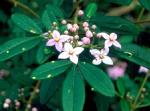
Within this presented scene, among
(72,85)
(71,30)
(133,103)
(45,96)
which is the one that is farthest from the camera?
(133,103)

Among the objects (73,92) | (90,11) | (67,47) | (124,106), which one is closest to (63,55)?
(67,47)

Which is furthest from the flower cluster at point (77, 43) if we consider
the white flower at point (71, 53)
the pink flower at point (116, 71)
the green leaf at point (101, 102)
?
the pink flower at point (116, 71)

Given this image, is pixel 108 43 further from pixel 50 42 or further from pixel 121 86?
pixel 121 86

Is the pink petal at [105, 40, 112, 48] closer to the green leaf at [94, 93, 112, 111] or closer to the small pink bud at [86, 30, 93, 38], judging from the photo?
the small pink bud at [86, 30, 93, 38]

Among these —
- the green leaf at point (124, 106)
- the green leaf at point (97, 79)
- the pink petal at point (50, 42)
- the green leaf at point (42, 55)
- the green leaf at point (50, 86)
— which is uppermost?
the pink petal at point (50, 42)

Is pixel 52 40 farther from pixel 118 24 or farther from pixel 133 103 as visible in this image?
pixel 133 103

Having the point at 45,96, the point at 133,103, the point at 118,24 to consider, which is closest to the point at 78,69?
the point at 45,96

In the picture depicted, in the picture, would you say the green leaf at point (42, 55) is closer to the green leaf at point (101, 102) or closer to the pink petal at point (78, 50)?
the pink petal at point (78, 50)
